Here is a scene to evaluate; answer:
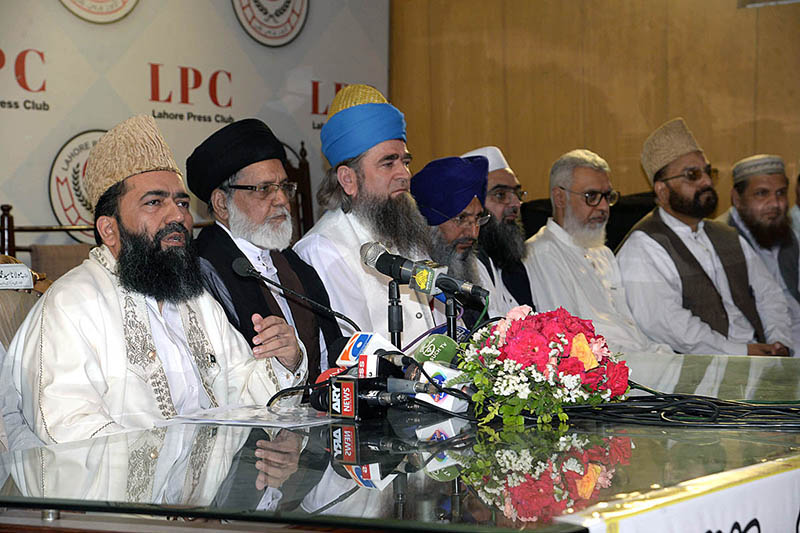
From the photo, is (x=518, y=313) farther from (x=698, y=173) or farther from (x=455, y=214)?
(x=698, y=173)

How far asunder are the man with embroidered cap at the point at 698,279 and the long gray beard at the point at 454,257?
1262 mm

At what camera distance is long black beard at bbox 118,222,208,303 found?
292 centimetres

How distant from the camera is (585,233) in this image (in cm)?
547

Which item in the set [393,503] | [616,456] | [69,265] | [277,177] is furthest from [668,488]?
[69,265]

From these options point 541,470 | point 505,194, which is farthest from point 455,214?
point 541,470

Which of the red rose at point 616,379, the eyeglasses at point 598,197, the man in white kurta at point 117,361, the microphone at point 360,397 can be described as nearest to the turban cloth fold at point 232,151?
the man in white kurta at point 117,361

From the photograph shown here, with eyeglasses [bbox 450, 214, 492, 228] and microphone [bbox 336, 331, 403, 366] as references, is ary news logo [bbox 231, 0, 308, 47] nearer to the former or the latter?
eyeglasses [bbox 450, 214, 492, 228]

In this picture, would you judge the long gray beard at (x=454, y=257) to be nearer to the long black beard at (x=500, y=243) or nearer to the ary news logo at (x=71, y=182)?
the long black beard at (x=500, y=243)

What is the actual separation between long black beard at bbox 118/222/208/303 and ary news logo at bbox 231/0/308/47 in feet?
11.8

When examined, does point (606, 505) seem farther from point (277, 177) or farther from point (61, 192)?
point (61, 192)

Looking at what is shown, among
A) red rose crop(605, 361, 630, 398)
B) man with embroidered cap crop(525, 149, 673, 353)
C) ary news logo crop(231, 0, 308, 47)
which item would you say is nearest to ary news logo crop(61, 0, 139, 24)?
ary news logo crop(231, 0, 308, 47)

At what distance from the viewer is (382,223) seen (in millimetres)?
4258

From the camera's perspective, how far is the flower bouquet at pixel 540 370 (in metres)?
2.00

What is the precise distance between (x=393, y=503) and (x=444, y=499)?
8 cm
